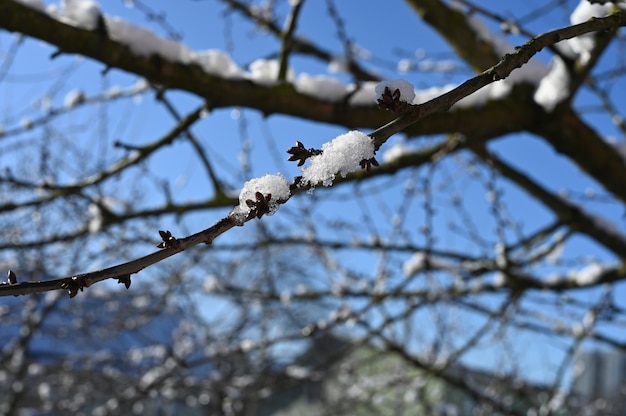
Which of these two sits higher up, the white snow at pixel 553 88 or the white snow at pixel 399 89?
the white snow at pixel 553 88

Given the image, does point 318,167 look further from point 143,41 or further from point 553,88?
point 553,88

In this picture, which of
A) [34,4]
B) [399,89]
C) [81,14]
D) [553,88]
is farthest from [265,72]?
[399,89]

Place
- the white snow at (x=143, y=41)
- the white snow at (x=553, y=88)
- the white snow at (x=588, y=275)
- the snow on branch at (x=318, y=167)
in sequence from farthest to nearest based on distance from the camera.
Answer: the white snow at (x=588, y=275), the white snow at (x=553, y=88), the white snow at (x=143, y=41), the snow on branch at (x=318, y=167)

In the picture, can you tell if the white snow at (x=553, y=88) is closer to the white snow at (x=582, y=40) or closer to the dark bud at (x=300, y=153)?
the white snow at (x=582, y=40)

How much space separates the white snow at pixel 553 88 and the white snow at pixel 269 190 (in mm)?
1873

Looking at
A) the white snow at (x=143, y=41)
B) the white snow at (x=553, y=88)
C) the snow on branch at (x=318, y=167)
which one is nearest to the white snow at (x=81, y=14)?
the white snow at (x=143, y=41)

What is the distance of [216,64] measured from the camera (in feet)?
7.01

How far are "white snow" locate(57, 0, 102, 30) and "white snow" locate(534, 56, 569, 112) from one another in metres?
1.68

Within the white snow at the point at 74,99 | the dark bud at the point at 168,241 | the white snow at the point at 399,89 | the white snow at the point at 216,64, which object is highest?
the white snow at the point at 74,99

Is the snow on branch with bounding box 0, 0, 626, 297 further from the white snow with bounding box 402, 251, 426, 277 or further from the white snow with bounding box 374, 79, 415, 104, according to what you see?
the white snow with bounding box 402, 251, 426, 277

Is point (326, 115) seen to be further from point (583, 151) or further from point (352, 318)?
point (583, 151)

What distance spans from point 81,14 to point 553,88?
70.1 inches

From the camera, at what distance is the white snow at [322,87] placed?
216cm

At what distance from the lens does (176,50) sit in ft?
6.89
